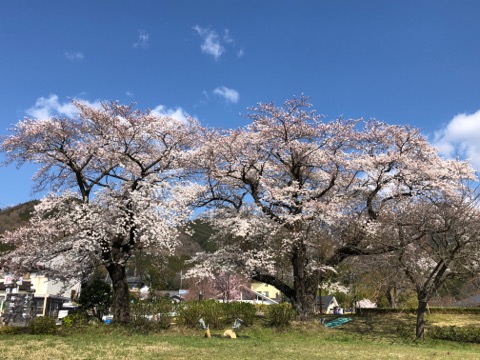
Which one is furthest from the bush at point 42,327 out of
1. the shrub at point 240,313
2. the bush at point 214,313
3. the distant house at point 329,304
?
the distant house at point 329,304

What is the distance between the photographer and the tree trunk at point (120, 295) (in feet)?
52.3

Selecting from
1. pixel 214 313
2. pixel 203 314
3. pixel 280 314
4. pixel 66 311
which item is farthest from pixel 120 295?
pixel 66 311

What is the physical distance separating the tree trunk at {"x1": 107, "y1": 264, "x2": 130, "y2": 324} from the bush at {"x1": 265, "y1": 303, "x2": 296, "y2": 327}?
586 centimetres

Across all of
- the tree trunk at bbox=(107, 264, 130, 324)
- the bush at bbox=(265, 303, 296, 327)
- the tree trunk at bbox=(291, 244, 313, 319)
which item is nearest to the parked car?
the tree trunk at bbox=(107, 264, 130, 324)

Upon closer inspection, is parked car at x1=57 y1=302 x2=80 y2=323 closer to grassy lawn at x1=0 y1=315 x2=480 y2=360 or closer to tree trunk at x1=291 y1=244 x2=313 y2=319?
grassy lawn at x1=0 y1=315 x2=480 y2=360

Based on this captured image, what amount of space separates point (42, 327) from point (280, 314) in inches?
352

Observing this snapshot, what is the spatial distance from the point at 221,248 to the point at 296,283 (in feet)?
14.1

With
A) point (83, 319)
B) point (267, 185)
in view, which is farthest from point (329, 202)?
point (83, 319)

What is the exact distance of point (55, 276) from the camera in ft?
60.4

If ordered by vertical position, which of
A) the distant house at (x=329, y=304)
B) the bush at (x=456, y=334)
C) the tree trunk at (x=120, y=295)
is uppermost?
the tree trunk at (x=120, y=295)

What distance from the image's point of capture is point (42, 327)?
13000 millimetres

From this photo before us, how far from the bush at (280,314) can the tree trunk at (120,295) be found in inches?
231

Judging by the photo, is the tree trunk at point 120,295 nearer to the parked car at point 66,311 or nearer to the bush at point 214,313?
the parked car at point 66,311

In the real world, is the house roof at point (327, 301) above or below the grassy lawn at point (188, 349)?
below
